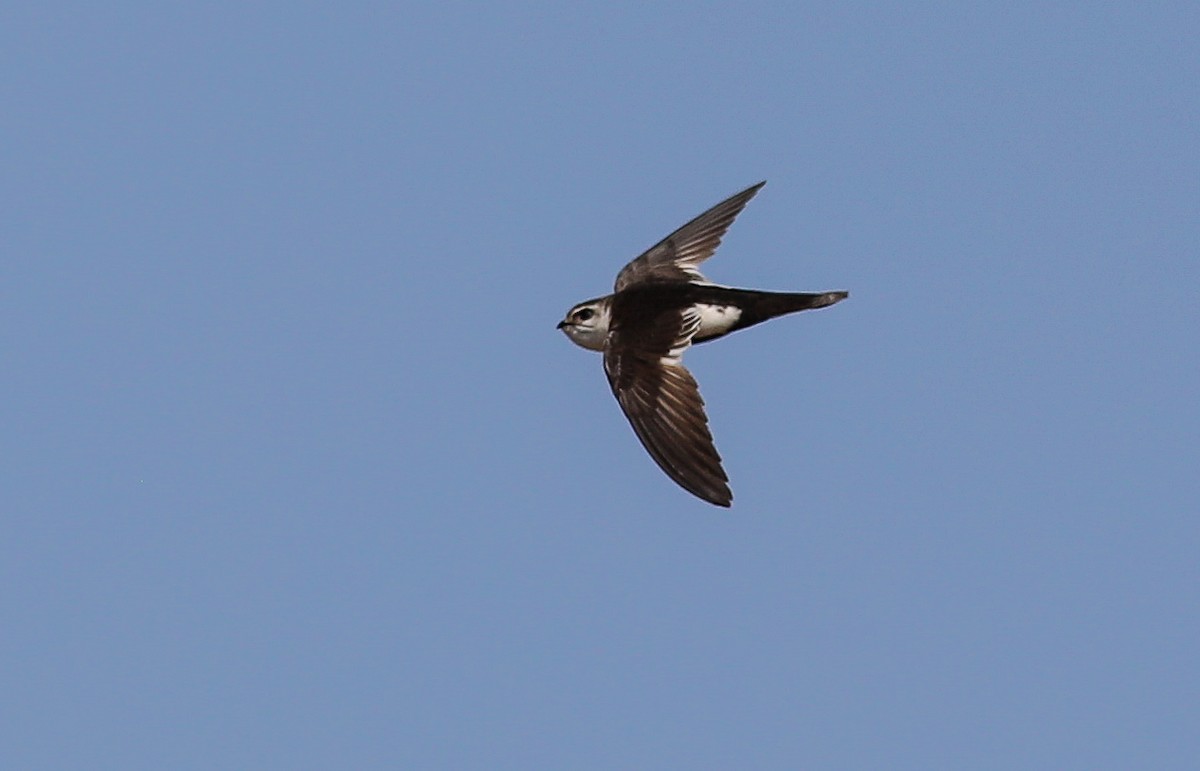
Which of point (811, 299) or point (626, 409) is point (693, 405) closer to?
point (626, 409)

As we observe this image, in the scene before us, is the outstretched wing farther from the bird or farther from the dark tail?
the dark tail

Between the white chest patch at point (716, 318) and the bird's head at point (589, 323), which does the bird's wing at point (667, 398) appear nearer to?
the white chest patch at point (716, 318)

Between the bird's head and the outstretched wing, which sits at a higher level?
the outstretched wing

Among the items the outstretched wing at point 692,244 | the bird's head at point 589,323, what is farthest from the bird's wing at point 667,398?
the outstretched wing at point 692,244

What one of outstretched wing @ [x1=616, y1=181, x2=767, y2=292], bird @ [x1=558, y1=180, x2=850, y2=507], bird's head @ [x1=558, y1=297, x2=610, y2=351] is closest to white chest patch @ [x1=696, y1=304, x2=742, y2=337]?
bird @ [x1=558, y1=180, x2=850, y2=507]

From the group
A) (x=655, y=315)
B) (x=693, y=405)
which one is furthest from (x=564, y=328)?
(x=693, y=405)

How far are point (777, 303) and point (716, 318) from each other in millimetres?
461

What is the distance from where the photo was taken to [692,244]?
52.4ft

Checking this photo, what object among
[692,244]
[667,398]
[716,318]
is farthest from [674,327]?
[692,244]

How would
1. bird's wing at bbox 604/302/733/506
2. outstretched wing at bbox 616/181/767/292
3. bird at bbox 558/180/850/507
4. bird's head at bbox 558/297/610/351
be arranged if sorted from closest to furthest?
bird's wing at bbox 604/302/733/506, bird at bbox 558/180/850/507, bird's head at bbox 558/297/610/351, outstretched wing at bbox 616/181/767/292

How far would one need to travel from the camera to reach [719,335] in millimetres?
14664

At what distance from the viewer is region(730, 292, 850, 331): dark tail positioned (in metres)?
14.6

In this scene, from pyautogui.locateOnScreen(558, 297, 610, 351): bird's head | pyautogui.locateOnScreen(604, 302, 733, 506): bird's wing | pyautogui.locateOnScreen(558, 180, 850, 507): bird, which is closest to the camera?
pyautogui.locateOnScreen(604, 302, 733, 506): bird's wing

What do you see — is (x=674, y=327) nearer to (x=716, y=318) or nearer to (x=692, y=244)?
(x=716, y=318)
